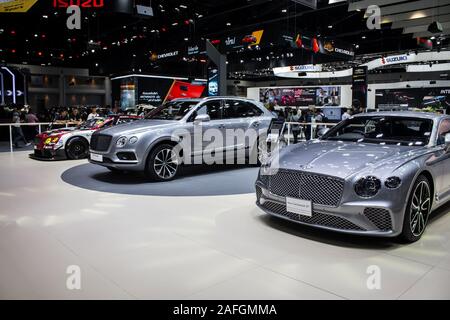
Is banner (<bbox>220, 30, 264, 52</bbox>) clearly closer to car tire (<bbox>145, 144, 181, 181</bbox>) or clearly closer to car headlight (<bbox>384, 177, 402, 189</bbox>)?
car tire (<bbox>145, 144, 181, 181</bbox>)

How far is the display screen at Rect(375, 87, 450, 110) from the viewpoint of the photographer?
88.6 ft

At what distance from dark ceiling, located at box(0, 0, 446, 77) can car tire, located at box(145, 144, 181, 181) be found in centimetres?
904

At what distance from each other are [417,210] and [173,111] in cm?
486

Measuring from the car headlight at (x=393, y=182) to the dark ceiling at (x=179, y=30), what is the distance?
12.4 metres

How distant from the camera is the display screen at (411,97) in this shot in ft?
88.6

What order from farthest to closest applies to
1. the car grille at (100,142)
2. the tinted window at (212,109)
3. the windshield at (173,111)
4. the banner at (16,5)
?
the banner at (16,5)
the tinted window at (212,109)
the windshield at (173,111)
the car grille at (100,142)

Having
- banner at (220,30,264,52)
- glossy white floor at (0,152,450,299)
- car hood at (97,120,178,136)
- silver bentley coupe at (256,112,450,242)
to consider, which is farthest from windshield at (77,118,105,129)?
banner at (220,30,264,52)

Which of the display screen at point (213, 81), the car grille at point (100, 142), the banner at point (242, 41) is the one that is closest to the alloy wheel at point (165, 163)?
the car grille at point (100, 142)

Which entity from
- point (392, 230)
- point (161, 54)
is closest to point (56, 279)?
point (392, 230)

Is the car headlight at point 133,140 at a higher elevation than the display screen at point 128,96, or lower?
lower

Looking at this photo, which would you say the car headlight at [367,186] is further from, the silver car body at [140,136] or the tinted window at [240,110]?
the tinted window at [240,110]

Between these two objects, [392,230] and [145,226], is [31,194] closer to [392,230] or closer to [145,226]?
[145,226]

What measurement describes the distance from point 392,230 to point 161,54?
59.4ft

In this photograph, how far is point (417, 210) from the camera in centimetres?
374
